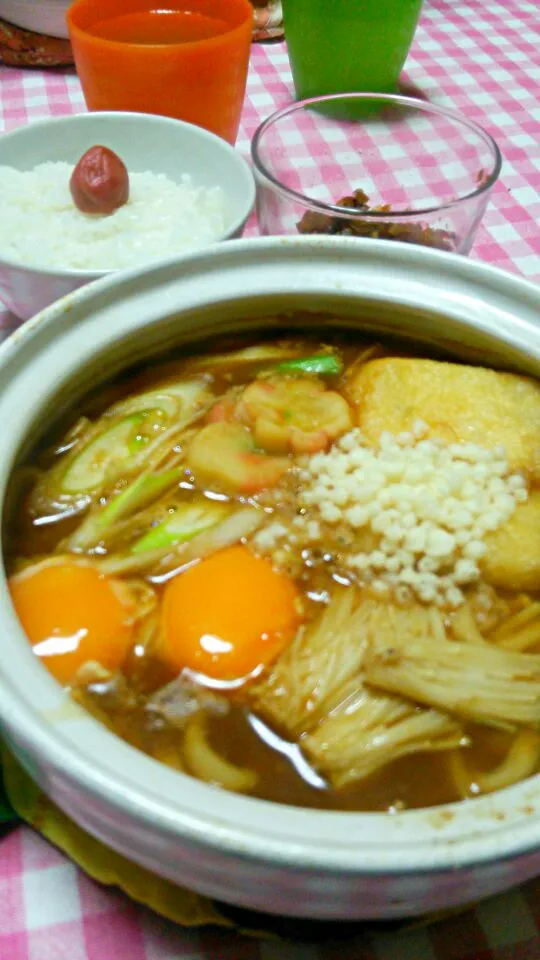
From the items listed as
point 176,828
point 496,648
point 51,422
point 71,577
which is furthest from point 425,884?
point 51,422

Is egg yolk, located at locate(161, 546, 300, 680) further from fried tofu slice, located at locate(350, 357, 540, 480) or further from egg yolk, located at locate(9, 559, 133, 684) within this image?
fried tofu slice, located at locate(350, 357, 540, 480)

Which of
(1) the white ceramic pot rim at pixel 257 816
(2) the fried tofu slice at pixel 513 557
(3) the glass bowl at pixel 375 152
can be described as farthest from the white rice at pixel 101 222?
(1) the white ceramic pot rim at pixel 257 816

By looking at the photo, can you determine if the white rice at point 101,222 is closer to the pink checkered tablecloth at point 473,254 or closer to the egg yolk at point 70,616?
the pink checkered tablecloth at point 473,254

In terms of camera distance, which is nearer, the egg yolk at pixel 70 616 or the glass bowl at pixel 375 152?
the egg yolk at pixel 70 616

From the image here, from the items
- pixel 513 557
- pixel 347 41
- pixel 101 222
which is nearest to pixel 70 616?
pixel 513 557

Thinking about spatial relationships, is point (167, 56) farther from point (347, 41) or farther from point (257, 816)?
point (257, 816)

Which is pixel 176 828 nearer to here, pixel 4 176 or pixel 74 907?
pixel 74 907

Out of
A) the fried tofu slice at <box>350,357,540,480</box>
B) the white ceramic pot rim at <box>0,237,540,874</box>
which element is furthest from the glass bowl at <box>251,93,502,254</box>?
the white ceramic pot rim at <box>0,237,540,874</box>
